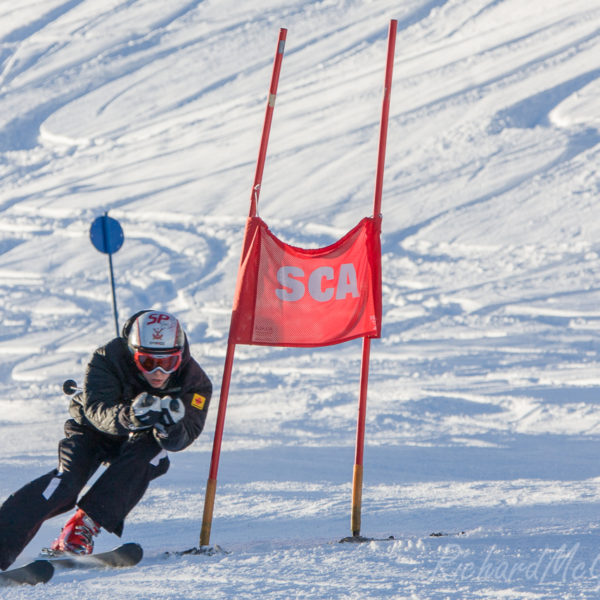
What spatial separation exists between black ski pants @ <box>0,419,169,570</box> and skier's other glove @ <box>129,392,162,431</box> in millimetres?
341

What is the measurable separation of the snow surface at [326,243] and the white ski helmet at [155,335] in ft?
2.99

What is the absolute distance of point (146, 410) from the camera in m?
4.34

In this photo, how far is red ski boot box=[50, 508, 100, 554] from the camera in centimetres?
464

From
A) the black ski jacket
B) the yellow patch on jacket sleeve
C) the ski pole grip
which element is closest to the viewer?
the black ski jacket

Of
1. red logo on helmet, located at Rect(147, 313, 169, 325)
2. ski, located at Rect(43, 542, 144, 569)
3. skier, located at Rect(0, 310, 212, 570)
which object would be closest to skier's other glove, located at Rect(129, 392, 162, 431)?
skier, located at Rect(0, 310, 212, 570)

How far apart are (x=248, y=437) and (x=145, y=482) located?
284 inches

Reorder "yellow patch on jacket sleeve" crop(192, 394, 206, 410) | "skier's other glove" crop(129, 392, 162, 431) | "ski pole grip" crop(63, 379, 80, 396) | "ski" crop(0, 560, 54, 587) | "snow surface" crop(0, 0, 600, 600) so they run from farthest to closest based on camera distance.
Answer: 1. "snow surface" crop(0, 0, 600, 600)
2. "ski pole grip" crop(63, 379, 80, 396)
3. "yellow patch on jacket sleeve" crop(192, 394, 206, 410)
4. "skier's other glove" crop(129, 392, 162, 431)
5. "ski" crop(0, 560, 54, 587)

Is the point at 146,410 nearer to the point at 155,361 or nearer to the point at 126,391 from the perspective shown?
the point at 155,361

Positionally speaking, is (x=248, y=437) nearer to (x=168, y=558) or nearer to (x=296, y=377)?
(x=296, y=377)

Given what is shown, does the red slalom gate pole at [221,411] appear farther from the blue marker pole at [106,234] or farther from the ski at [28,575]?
the blue marker pole at [106,234]

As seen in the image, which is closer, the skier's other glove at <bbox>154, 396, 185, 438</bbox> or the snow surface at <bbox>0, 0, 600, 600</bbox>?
the skier's other glove at <bbox>154, 396, 185, 438</bbox>

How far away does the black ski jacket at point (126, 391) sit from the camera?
457 cm

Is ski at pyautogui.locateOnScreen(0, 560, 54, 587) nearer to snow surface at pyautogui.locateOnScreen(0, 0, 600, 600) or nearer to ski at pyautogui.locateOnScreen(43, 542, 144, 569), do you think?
snow surface at pyautogui.locateOnScreen(0, 0, 600, 600)

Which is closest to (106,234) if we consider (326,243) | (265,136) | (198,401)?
(265,136)
